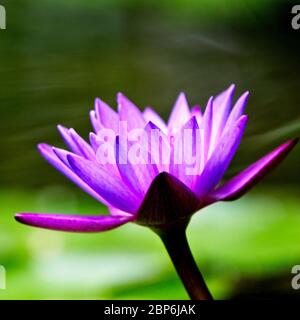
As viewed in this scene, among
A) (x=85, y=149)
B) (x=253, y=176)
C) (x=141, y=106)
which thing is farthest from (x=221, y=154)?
(x=141, y=106)

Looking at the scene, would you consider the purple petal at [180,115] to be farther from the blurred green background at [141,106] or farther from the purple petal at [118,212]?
the blurred green background at [141,106]

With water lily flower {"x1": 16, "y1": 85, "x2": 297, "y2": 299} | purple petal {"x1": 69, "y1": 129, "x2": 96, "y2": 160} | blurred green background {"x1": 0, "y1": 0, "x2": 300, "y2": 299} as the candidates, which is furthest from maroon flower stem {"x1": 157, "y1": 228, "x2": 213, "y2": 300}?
blurred green background {"x1": 0, "y1": 0, "x2": 300, "y2": 299}

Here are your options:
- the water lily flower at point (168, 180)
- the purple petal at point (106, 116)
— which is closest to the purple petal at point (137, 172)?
the water lily flower at point (168, 180)

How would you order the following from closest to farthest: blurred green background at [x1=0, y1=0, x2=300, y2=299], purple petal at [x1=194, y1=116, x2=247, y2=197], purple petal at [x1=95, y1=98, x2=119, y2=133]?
1. purple petal at [x1=194, y1=116, x2=247, y2=197]
2. purple petal at [x1=95, y1=98, x2=119, y2=133]
3. blurred green background at [x1=0, y1=0, x2=300, y2=299]

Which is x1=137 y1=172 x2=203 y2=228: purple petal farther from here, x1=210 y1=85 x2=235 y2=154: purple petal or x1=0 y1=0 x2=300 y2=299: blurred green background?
x1=0 y1=0 x2=300 y2=299: blurred green background

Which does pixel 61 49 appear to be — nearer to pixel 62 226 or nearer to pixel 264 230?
pixel 264 230

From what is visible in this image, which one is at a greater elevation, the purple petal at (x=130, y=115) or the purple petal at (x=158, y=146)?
the purple petal at (x=130, y=115)
